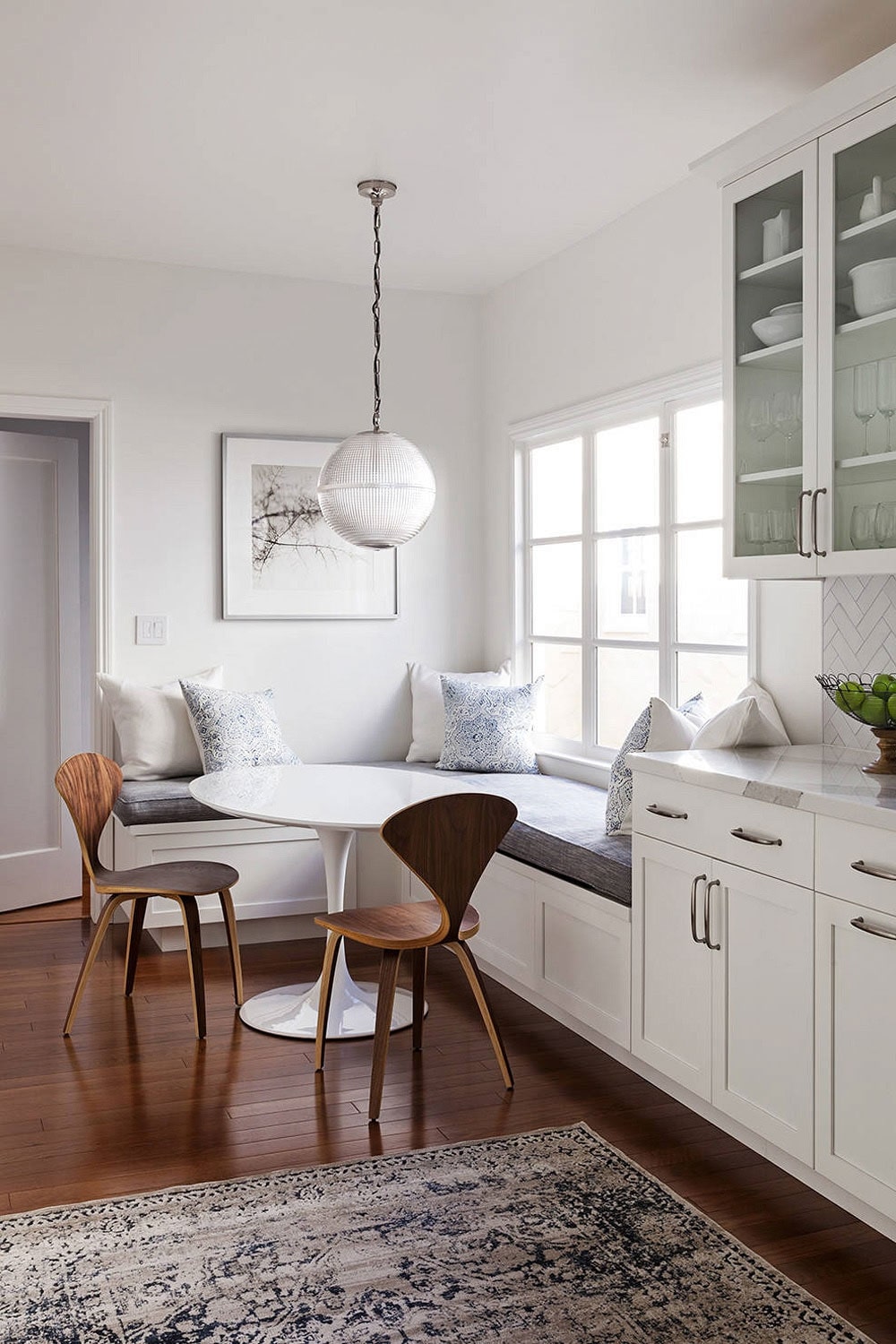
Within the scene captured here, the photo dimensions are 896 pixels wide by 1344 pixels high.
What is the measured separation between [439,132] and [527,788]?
2284mm

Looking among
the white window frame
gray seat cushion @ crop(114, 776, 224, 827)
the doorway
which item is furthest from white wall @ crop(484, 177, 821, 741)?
the doorway

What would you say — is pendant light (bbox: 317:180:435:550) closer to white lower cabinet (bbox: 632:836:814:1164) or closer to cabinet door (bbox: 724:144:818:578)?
cabinet door (bbox: 724:144:818:578)

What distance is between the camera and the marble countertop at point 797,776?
2354mm

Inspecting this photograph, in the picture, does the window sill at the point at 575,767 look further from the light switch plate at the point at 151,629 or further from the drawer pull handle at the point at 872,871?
the drawer pull handle at the point at 872,871

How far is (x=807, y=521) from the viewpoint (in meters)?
2.89

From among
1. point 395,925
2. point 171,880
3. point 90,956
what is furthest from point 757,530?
point 90,956

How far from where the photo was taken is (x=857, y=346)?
273 centimetres

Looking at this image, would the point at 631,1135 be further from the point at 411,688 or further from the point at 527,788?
the point at 411,688

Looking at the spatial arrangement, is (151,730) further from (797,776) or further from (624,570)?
(797,776)

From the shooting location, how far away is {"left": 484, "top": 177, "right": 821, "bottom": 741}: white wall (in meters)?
3.51

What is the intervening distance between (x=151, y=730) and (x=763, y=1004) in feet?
9.54

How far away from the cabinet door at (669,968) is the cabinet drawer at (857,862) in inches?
17.1

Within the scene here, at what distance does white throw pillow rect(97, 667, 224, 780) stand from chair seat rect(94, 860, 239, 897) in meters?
0.92

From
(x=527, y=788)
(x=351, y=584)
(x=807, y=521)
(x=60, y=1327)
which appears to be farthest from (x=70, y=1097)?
(x=351, y=584)
